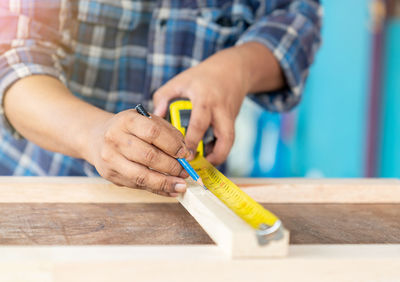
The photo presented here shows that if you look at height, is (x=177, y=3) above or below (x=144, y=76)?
above

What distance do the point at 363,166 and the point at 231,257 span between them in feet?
8.51

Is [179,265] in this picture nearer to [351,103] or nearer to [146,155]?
[146,155]

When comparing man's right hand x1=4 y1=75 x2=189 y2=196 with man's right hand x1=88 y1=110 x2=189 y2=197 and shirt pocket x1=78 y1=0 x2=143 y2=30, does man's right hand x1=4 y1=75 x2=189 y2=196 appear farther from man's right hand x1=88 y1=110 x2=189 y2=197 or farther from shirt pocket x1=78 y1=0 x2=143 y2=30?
shirt pocket x1=78 y1=0 x2=143 y2=30

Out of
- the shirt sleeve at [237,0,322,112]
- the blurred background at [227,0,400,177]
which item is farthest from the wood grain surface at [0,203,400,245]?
the blurred background at [227,0,400,177]

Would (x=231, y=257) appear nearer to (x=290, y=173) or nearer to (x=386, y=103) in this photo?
(x=290, y=173)

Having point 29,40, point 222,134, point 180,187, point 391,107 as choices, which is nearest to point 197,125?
point 222,134

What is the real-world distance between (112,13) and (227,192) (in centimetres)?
75

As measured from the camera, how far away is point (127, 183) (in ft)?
2.42

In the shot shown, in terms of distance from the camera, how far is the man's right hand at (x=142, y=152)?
68 centimetres

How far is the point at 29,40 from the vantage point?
3.26 feet

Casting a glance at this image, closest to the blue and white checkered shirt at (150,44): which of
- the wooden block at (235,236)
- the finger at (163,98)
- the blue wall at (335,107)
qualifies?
the finger at (163,98)

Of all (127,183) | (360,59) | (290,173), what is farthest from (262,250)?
(360,59)

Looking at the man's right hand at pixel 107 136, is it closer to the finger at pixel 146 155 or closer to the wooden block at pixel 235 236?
the finger at pixel 146 155

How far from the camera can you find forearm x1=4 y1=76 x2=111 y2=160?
0.80 meters
